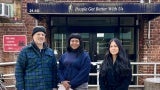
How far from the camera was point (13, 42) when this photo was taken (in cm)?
998

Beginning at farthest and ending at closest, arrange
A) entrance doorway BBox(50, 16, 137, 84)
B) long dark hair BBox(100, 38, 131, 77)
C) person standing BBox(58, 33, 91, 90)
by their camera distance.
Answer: entrance doorway BBox(50, 16, 137, 84) < person standing BBox(58, 33, 91, 90) < long dark hair BBox(100, 38, 131, 77)

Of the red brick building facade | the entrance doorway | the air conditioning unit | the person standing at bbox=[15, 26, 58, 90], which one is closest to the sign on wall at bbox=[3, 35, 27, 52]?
the red brick building facade

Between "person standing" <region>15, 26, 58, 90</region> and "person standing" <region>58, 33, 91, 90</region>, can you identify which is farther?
"person standing" <region>58, 33, 91, 90</region>

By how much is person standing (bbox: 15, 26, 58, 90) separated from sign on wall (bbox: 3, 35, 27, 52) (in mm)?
5223

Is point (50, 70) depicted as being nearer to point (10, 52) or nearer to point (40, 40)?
point (40, 40)

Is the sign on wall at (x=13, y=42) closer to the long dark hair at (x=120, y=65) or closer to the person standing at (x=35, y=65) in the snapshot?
the person standing at (x=35, y=65)

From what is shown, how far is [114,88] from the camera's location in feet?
15.7

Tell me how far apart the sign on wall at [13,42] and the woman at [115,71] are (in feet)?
18.4

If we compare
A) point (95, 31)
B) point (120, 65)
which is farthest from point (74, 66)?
point (95, 31)

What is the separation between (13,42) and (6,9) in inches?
39.0

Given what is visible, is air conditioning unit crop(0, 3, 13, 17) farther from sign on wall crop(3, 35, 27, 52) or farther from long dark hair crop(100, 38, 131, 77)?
long dark hair crop(100, 38, 131, 77)

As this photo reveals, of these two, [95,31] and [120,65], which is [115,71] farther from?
[95,31]

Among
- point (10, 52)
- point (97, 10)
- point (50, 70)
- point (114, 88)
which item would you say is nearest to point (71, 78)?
point (50, 70)

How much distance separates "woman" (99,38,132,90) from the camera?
471cm
